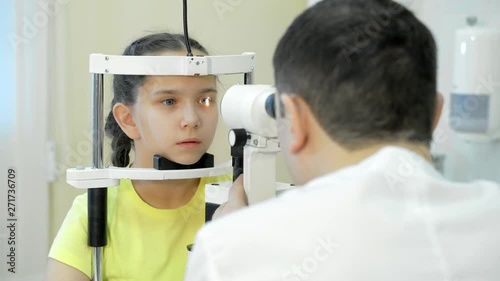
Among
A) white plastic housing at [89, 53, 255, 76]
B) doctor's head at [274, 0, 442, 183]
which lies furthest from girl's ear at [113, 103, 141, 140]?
doctor's head at [274, 0, 442, 183]

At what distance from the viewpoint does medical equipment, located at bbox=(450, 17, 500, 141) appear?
181cm

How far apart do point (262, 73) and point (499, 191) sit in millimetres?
1742

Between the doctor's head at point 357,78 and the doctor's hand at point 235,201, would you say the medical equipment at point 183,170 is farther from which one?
the doctor's head at point 357,78

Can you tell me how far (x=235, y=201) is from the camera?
1.11 meters

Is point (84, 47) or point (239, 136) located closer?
point (239, 136)

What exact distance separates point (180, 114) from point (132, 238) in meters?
0.28

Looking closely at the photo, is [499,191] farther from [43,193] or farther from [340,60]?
[43,193]

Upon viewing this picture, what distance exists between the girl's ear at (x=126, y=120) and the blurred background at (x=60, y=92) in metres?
0.39

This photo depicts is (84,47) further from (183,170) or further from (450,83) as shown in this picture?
(450,83)

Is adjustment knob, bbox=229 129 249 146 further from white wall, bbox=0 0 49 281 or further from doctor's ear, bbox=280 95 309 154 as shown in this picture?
white wall, bbox=0 0 49 281

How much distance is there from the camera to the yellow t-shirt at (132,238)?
1328 mm

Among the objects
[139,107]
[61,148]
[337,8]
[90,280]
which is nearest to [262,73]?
[61,148]

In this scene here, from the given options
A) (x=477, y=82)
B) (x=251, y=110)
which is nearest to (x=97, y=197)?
(x=251, y=110)

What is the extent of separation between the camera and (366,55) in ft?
2.60
